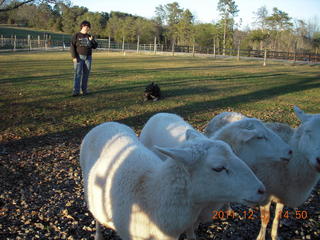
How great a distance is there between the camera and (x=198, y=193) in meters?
2.28

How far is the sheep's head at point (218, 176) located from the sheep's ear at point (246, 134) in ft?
3.20

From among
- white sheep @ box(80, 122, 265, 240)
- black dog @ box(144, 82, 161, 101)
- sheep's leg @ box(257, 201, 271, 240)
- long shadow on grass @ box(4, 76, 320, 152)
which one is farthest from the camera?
black dog @ box(144, 82, 161, 101)

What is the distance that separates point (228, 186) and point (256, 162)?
1.24 metres

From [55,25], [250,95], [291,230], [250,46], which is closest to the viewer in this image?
[291,230]

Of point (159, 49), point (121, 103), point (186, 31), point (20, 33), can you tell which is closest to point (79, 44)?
point (121, 103)

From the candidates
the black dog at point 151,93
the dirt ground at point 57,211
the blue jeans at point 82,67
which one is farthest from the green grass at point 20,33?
the dirt ground at point 57,211

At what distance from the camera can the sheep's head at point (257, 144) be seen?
10.3ft

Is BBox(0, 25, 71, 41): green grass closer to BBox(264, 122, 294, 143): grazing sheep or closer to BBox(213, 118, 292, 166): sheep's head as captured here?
BBox(264, 122, 294, 143): grazing sheep

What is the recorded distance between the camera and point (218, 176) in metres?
2.22

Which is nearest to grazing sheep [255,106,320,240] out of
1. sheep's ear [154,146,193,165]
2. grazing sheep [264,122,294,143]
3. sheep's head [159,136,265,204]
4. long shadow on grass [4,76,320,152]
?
grazing sheep [264,122,294,143]

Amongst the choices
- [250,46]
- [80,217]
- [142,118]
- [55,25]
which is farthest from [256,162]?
[55,25]

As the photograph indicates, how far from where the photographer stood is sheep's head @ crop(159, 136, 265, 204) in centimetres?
Result: 220

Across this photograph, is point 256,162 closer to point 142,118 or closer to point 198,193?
point 198,193

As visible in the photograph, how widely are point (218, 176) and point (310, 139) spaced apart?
5.64ft
